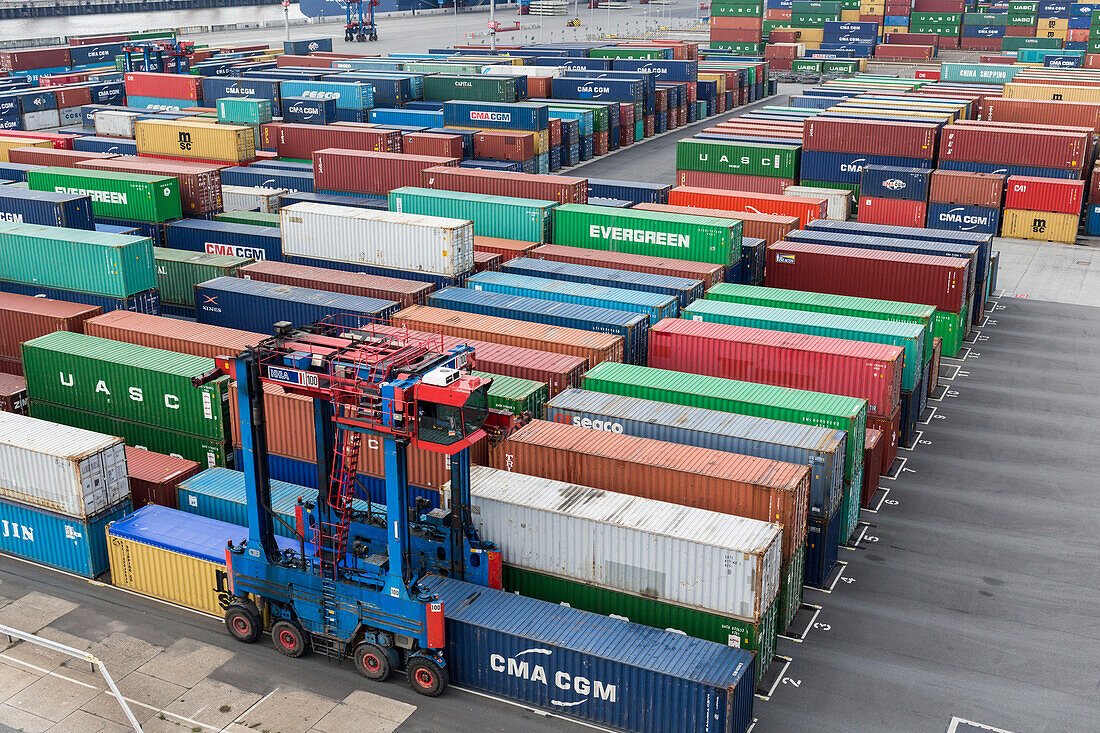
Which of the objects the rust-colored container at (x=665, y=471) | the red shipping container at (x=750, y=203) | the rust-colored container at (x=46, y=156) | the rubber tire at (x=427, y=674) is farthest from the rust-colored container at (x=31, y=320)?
the red shipping container at (x=750, y=203)

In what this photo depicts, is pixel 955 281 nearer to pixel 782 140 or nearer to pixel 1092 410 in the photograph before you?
pixel 1092 410

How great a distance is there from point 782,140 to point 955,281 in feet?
117

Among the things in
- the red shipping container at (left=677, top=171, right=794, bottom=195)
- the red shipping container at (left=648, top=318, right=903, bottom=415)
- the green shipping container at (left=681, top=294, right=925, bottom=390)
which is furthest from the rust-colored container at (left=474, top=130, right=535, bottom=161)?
the red shipping container at (left=648, top=318, right=903, bottom=415)

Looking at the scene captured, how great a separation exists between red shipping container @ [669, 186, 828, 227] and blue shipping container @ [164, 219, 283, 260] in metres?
23.6

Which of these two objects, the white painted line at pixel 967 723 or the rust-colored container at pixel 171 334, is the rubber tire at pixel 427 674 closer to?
the white painted line at pixel 967 723

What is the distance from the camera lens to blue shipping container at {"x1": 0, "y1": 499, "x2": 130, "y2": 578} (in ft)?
104

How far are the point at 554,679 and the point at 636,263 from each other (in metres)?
25.4

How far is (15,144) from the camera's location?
6775cm

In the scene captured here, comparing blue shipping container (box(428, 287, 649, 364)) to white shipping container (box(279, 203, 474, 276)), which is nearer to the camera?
blue shipping container (box(428, 287, 649, 364))

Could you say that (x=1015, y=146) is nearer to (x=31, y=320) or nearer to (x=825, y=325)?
(x=825, y=325)

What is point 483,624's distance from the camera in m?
25.8

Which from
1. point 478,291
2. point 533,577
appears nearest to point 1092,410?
point 478,291

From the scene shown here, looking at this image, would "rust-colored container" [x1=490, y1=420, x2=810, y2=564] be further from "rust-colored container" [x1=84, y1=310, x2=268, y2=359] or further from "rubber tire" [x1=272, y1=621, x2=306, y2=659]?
"rust-colored container" [x1=84, y1=310, x2=268, y2=359]

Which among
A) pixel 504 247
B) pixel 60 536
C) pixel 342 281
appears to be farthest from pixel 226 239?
pixel 60 536
